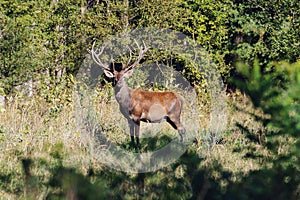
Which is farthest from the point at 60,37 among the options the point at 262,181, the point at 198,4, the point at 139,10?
the point at 262,181

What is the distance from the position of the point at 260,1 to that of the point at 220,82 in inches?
90.3

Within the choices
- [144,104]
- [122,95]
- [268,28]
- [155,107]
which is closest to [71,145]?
[122,95]

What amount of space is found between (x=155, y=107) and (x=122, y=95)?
62 cm

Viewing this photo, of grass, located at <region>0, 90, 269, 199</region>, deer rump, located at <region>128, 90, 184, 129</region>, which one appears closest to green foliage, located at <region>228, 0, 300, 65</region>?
deer rump, located at <region>128, 90, 184, 129</region>

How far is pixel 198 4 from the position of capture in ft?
51.9

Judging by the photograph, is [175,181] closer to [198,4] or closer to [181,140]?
[181,140]

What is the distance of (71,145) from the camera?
6703mm

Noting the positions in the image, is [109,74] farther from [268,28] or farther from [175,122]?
[268,28]

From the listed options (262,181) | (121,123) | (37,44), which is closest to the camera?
(262,181)

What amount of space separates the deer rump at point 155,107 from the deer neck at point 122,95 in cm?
7

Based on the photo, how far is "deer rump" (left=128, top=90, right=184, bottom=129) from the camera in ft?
34.3

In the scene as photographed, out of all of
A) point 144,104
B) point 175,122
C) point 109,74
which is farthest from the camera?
point 109,74

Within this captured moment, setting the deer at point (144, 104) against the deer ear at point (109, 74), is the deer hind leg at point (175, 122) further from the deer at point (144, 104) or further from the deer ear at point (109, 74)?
the deer ear at point (109, 74)

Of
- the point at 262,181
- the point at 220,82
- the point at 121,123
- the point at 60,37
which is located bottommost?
the point at 220,82
